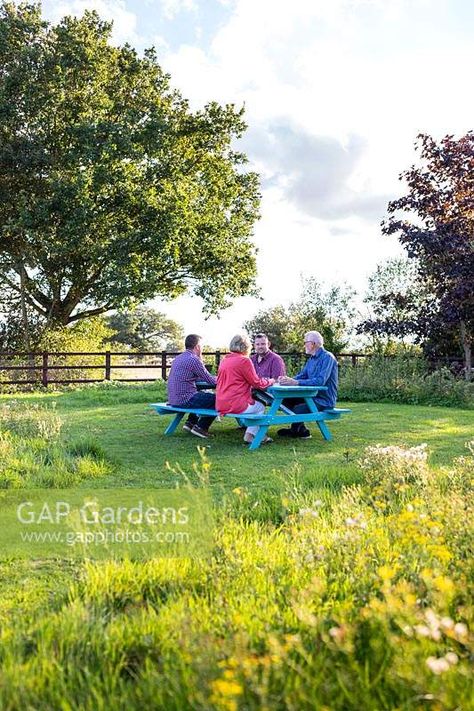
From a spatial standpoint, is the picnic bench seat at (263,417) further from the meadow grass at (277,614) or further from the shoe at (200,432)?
the meadow grass at (277,614)

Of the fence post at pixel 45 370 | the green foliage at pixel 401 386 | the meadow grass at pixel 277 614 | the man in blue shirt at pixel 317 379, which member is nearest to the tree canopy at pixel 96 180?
the fence post at pixel 45 370

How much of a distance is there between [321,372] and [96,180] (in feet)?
50.3

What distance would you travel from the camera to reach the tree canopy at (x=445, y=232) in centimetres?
1969

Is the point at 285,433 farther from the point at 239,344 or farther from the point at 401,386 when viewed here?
the point at 401,386

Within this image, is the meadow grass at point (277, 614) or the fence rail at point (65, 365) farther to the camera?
the fence rail at point (65, 365)

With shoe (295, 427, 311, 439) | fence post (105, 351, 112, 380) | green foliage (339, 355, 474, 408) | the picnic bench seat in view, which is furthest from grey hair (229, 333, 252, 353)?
fence post (105, 351, 112, 380)

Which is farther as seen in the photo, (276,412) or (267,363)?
(267,363)

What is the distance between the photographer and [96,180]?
75.2 ft

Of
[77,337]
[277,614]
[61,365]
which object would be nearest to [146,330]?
[77,337]

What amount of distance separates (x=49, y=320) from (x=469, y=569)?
78.8 feet

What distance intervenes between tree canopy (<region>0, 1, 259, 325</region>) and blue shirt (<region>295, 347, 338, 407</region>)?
14.4 meters

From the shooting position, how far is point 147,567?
4008 millimetres

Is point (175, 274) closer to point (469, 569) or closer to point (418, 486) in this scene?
point (418, 486)

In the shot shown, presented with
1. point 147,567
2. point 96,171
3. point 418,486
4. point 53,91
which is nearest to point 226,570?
point 147,567
